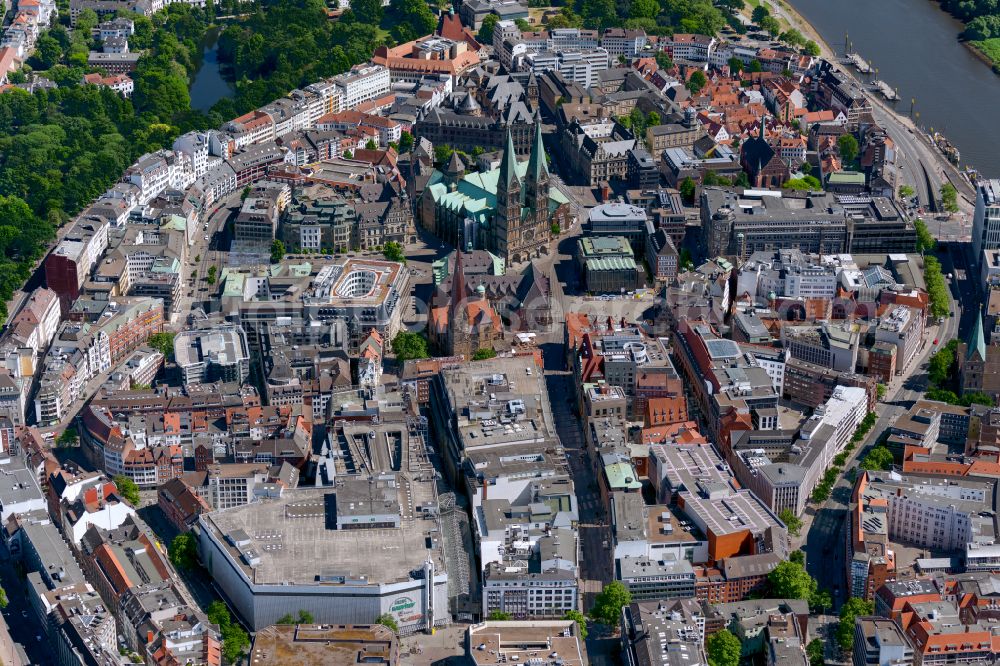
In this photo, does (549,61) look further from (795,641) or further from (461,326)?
(795,641)

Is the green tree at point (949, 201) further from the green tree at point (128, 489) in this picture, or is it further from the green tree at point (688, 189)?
the green tree at point (128, 489)

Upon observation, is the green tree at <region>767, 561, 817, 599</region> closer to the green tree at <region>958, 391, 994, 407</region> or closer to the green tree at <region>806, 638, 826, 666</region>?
the green tree at <region>806, 638, 826, 666</region>

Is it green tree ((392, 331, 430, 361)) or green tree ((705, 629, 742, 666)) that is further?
green tree ((392, 331, 430, 361))

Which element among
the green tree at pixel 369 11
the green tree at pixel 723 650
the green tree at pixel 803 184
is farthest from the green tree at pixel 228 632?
the green tree at pixel 369 11

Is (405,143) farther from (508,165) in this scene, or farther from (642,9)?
(642,9)

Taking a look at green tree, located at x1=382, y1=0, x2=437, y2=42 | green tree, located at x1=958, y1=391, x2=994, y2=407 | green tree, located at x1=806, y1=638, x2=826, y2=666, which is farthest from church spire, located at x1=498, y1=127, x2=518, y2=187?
green tree, located at x1=382, y1=0, x2=437, y2=42

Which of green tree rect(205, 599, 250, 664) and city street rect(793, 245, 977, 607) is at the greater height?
city street rect(793, 245, 977, 607)

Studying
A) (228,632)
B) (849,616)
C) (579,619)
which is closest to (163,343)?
(228,632)
